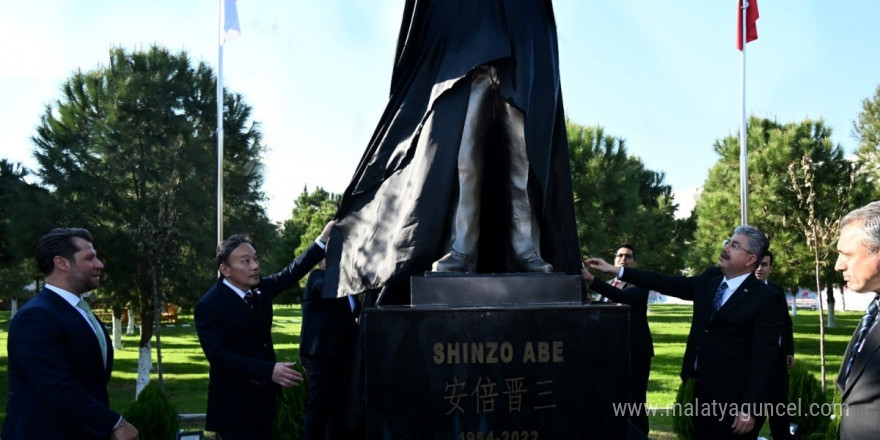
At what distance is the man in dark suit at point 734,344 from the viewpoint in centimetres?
477

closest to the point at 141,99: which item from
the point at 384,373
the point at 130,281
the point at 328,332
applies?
the point at 130,281

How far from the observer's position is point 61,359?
141 inches

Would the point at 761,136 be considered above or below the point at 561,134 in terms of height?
above

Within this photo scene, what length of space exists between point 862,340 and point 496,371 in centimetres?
130

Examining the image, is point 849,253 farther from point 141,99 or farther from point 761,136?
point 761,136

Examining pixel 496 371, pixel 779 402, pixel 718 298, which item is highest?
pixel 718 298

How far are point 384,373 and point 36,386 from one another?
5.19 feet

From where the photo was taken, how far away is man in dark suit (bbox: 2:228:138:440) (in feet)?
11.6

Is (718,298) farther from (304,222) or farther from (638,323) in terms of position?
(304,222)

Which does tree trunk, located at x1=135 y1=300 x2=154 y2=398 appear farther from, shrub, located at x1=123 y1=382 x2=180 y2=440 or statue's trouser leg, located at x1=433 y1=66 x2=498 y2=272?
statue's trouser leg, located at x1=433 y1=66 x2=498 y2=272

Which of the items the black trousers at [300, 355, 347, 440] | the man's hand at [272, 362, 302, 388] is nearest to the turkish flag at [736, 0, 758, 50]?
the black trousers at [300, 355, 347, 440]

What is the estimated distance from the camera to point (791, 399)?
7.76 meters

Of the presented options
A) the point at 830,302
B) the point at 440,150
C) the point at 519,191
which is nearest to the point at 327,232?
the point at 440,150

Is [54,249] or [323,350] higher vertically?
[54,249]
